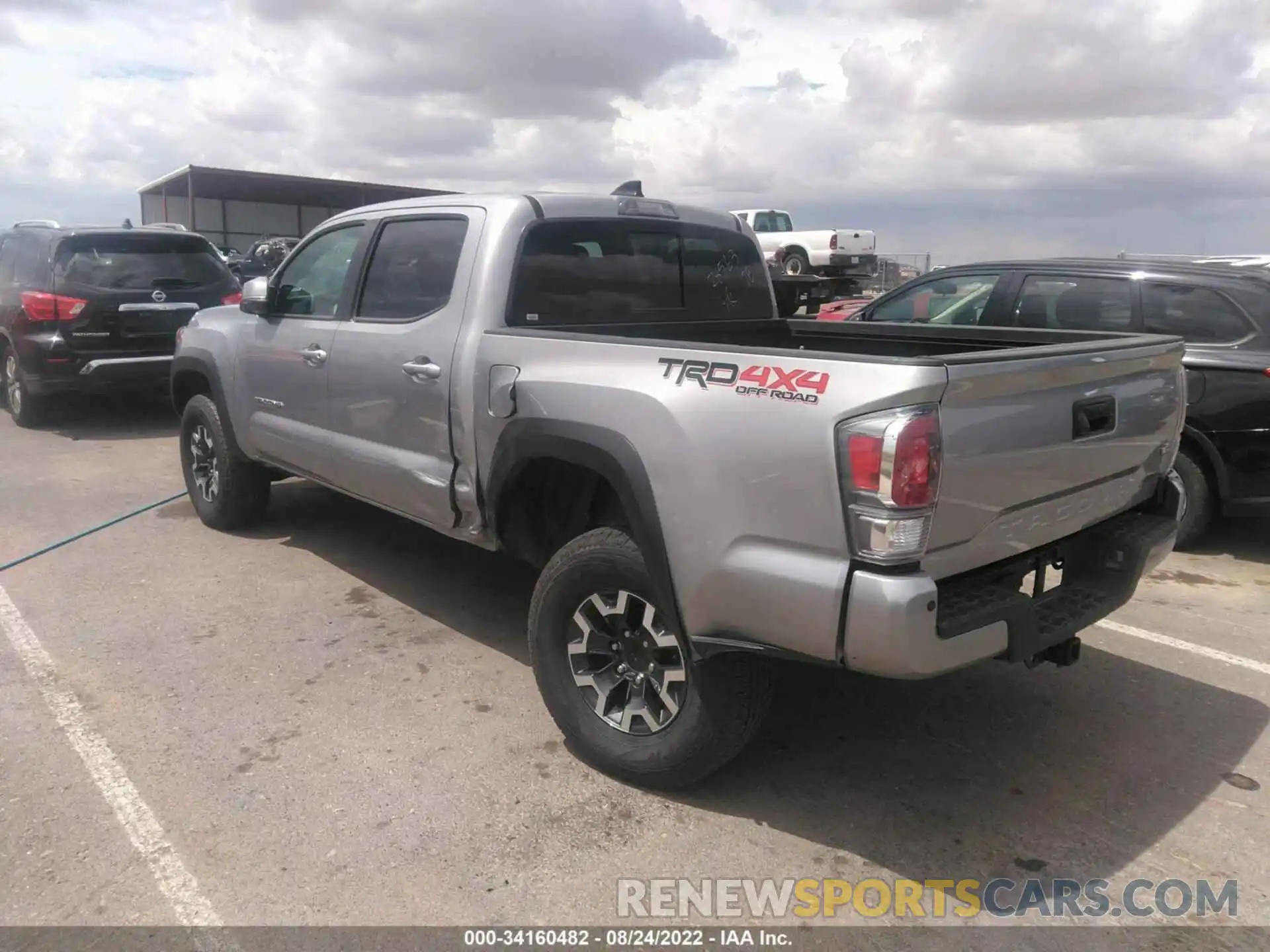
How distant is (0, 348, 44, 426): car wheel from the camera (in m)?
9.42

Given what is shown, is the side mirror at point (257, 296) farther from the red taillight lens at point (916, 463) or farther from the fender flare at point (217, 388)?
the red taillight lens at point (916, 463)

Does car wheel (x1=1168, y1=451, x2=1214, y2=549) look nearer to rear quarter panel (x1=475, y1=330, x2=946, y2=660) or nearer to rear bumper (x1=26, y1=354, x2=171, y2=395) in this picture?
rear quarter panel (x1=475, y1=330, x2=946, y2=660)

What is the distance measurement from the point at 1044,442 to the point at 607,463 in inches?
51.6

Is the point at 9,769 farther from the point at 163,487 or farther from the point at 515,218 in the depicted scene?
the point at 163,487

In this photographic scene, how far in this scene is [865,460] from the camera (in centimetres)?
255

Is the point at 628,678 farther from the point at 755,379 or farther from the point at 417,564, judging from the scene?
the point at 417,564

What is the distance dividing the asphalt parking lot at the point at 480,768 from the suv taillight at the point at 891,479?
1038 millimetres

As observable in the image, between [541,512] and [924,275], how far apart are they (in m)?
4.16

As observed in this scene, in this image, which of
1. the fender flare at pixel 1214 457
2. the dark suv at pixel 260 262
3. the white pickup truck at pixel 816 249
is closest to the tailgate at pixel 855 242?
the white pickup truck at pixel 816 249

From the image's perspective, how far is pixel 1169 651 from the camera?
4.57 meters

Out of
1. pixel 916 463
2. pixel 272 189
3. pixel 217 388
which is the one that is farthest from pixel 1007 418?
pixel 272 189

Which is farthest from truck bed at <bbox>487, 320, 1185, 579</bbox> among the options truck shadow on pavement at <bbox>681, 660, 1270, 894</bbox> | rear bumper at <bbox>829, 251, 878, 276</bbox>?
rear bumper at <bbox>829, 251, 878, 276</bbox>

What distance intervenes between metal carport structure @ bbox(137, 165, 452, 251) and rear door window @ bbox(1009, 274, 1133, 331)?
29.3 meters

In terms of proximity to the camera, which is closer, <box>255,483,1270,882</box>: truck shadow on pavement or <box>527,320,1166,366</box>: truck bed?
<box>255,483,1270,882</box>: truck shadow on pavement
